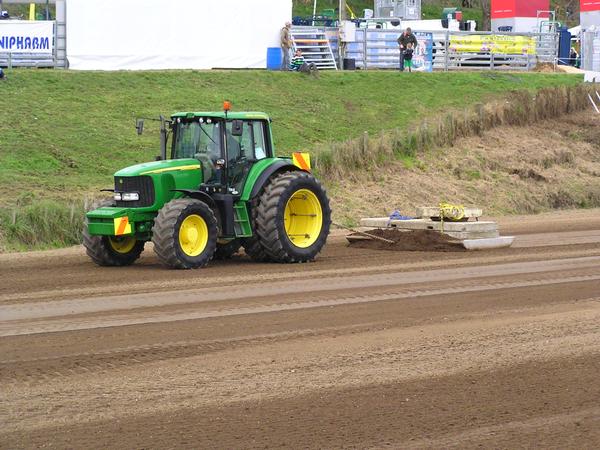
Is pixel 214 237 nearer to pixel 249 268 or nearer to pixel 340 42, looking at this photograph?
pixel 249 268

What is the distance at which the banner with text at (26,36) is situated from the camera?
97.0 ft

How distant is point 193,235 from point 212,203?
0.60 meters

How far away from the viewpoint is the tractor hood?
14492 mm

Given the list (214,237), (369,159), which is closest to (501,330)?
(214,237)

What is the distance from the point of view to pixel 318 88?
1244 inches

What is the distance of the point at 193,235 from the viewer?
14.5 meters

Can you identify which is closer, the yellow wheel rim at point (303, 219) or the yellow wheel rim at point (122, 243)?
the yellow wheel rim at point (122, 243)

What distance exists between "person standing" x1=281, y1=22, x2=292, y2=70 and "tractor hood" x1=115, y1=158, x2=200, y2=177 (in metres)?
18.9

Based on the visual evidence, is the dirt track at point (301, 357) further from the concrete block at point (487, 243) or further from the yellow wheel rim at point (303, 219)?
the concrete block at point (487, 243)

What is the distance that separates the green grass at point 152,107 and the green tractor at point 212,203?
201 inches

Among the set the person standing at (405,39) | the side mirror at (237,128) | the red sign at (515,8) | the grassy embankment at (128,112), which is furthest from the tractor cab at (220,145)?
the red sign at (515,8)

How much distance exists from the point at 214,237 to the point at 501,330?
516cm

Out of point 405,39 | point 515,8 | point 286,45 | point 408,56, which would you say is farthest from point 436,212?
point 515,8

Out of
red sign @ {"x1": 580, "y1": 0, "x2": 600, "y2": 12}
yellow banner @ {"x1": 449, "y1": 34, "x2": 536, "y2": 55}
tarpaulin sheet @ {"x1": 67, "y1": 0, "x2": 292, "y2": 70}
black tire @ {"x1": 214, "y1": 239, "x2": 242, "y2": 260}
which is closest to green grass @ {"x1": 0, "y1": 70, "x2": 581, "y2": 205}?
tarpaulin sheet @ {"x1": 67, "y1": 0, "x2": 292, "y2": 70}
